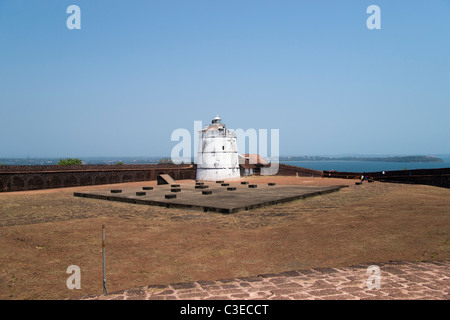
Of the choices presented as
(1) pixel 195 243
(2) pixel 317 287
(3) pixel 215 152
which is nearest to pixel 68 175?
(3) pixel 215 152

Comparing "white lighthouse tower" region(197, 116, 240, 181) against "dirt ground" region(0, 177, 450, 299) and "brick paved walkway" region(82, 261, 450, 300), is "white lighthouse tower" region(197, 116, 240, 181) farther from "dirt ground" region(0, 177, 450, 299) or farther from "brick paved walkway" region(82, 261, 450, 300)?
"brick paved walkway" region(82, 261, 450, 300)

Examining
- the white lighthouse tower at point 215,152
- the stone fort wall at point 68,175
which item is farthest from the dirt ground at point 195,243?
the white lighthouse tower at point 215,152

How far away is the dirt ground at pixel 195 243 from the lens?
6547 millimetres

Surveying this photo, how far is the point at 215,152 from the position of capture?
126ft

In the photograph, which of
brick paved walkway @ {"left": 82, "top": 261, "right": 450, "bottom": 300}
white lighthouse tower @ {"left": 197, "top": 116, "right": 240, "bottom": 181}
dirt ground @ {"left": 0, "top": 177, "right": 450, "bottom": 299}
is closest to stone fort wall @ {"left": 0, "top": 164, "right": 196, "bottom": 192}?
white lighthouse tower @ {"left": 197, "top": 116, "right": 240, "bottom": 181}

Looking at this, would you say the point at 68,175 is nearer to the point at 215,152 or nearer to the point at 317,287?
the point at 215,152

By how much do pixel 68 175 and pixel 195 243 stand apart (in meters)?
24.5

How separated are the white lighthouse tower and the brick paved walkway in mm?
32113

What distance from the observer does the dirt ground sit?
655cm

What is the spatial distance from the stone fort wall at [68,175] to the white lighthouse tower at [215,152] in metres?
4.42

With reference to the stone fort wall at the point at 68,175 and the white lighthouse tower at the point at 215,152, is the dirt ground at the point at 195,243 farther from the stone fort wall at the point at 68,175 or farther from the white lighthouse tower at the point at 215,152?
the white lighthouse tower at the point at 215,152

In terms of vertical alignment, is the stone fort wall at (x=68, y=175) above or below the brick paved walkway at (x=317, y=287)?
above

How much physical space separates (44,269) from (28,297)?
1590 millimetres

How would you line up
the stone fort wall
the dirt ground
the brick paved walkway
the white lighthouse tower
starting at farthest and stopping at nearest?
1. the white lighthouse tower
2. the stone fort wall
3. the dirt ground
4. the brick paved walkway
